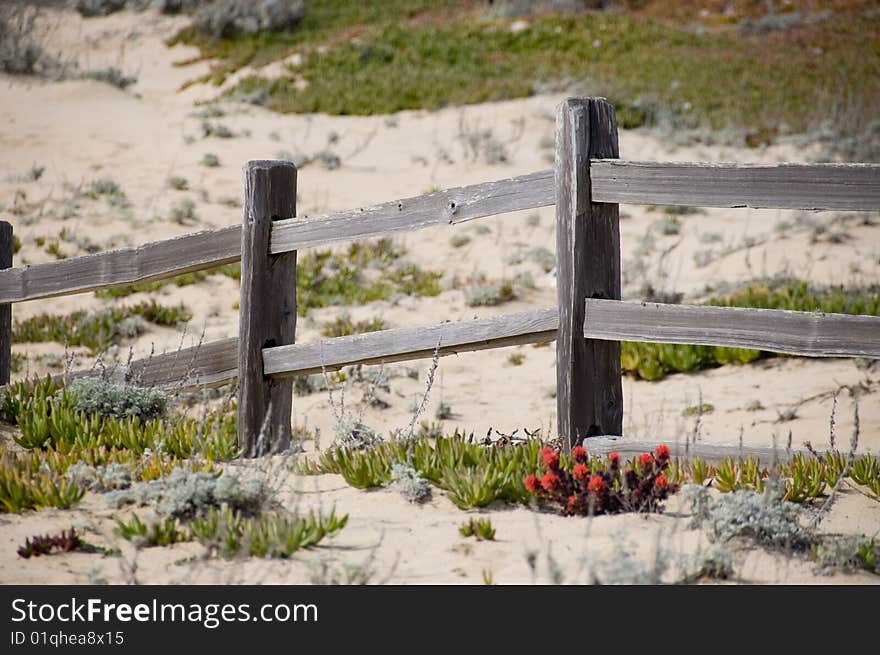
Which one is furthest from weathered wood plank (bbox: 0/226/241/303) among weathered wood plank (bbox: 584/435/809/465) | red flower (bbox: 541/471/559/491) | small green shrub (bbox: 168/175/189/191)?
small green shrub (bbox: 168/175/189/191)

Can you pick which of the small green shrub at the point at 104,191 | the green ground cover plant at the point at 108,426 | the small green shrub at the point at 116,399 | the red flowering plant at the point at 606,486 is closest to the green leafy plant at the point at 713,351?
the green ground cover plant at the point at 108,426

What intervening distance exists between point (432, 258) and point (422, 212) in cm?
805

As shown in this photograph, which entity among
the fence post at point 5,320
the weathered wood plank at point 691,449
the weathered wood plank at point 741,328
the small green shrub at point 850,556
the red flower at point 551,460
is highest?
the fence post at point 5,320

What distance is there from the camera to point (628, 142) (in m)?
17.9

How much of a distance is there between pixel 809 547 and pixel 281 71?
21952 mm

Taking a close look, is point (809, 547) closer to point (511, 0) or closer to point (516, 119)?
point (516, 119)

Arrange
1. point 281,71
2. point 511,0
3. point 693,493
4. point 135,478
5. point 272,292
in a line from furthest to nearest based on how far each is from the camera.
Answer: point 511,0 < point 281,71 < point 272,292 < point 135,478 < point 693,493

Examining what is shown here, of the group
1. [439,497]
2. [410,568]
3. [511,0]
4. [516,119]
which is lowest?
[410,568]

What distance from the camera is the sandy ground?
12.4ft

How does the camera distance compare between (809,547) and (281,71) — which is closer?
(809,547)

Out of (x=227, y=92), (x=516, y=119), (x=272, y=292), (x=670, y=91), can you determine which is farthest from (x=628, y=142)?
(x=272, y=292)

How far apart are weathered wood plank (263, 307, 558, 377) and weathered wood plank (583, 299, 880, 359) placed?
12.2 inches

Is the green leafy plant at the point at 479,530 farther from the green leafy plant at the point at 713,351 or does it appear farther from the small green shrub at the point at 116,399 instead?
the green leafy plant at the point at 713,351

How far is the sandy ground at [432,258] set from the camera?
12.4 feet
